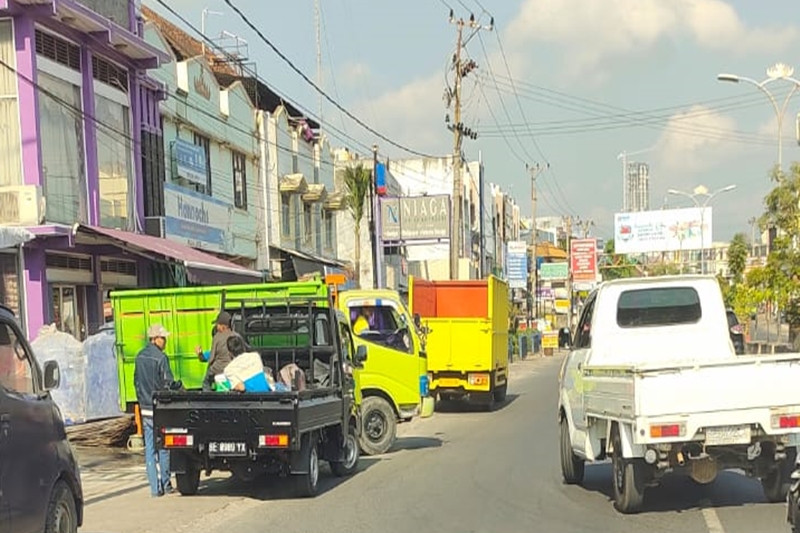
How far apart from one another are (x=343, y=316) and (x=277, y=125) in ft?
67.2

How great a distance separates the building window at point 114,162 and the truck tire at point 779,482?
48.1ft

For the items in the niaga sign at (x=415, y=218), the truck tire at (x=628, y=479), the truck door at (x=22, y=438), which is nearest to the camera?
the truck door at (x=22, y=438)

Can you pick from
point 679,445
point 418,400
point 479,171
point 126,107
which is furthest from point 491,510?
point 479,171

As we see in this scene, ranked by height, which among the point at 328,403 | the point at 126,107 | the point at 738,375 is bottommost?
the point at 328,403

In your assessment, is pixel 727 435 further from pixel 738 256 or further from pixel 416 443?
pixel 738 256

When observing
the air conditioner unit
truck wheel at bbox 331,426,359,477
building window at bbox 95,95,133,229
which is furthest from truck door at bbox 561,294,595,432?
building window at bbox 95,95,133,229

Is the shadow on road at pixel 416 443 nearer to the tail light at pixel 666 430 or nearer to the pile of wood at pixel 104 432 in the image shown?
the pile of wood at pixel 104 432

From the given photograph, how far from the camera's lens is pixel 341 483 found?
11656 mm

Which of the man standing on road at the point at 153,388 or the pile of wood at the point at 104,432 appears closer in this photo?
the man standing on road at the point at 153,388

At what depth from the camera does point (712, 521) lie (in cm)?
833

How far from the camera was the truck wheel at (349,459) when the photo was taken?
39.7ft

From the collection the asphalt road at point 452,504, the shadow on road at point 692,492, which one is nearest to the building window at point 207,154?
the asphalt road at point 452,504

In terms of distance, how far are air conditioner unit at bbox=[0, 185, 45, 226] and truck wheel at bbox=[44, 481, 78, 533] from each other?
1054cm

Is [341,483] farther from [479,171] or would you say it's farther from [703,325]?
[479,171]
